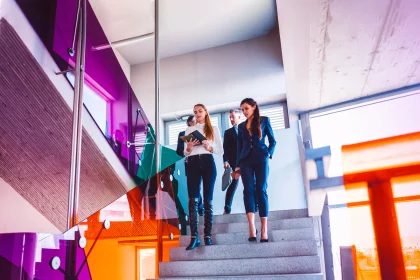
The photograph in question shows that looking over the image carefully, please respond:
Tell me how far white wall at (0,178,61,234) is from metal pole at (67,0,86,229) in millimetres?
1559

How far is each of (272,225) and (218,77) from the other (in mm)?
3033

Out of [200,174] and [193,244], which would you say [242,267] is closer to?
[193,244]

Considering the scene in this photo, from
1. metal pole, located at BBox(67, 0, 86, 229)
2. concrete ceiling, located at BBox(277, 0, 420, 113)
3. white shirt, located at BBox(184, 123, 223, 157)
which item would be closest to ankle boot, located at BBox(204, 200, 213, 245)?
white shirt, located at BBox(184, 123, 223, 157)

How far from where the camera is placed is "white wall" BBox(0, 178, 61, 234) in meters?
3.33

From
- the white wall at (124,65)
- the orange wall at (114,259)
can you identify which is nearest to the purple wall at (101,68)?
the orange wall at (114,259)

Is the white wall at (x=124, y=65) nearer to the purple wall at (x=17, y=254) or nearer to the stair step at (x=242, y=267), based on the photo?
the stair step at (x=242, y=267)

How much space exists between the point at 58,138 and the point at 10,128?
1.11 ft

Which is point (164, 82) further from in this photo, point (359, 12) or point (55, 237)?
point (55, 237)

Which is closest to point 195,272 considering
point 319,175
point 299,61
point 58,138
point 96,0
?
point 319,175

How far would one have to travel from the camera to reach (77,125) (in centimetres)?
215

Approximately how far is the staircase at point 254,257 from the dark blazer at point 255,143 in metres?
0.67

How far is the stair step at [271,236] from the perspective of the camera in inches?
121

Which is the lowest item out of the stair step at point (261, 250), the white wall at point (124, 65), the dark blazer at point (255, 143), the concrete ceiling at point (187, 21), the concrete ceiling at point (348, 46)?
the stair step at point (261, 250)

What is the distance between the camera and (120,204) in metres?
2.21
